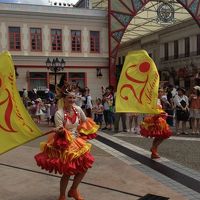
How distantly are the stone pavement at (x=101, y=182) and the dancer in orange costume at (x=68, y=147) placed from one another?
684mm

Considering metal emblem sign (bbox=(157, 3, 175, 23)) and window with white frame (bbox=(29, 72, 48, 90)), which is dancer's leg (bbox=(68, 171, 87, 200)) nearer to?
window with white frame (bbox=(29, 72, 48, 90))

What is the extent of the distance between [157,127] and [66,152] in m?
3.80

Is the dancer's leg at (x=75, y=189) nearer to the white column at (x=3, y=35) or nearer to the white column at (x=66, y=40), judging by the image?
the white column at (x=3, y=35)

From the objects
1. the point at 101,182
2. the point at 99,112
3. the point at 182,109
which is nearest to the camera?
the point at 101,182

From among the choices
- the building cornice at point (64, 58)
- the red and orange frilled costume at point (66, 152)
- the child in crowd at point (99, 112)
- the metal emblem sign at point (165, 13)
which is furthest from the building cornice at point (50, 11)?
the red and orange frilled costume at point (66, 152)

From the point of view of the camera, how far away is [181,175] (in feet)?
24.1

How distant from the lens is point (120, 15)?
1188 inches

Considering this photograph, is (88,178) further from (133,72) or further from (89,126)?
(133,72)

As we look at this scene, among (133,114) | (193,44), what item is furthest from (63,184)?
(193,44)

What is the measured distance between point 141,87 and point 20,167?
2.82m

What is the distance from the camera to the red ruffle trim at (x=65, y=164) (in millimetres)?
5156

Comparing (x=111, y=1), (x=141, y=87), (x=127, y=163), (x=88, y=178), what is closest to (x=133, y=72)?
(x=141, y=87)

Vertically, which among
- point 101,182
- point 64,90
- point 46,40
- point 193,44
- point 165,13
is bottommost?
point 101,182

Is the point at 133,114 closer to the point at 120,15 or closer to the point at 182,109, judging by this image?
the point at 182,109
